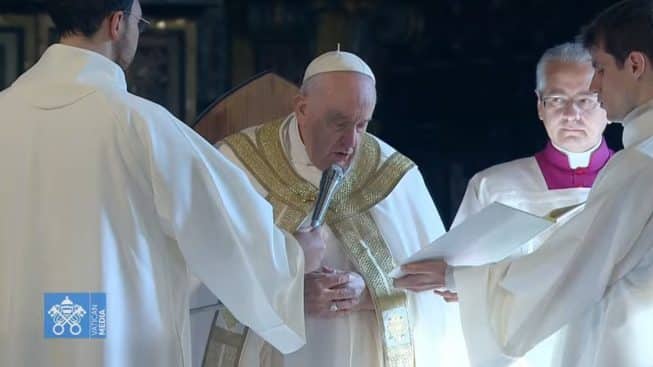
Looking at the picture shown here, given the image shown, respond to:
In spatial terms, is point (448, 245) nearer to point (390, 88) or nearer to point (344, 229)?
point (344, 229)

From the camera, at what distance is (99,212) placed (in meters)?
3.42

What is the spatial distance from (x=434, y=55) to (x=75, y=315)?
403cm

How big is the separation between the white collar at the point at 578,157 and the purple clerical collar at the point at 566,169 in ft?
0.03

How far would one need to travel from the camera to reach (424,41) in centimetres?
715

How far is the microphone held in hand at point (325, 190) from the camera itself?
156 inches

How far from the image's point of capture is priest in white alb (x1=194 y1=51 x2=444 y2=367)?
4137mm

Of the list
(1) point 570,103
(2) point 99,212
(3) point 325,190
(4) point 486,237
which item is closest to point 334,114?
(3) point 325,190

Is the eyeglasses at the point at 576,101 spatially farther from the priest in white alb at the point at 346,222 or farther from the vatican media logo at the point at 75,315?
the vatican media logo at the point at 75,315

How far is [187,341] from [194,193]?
42 cm

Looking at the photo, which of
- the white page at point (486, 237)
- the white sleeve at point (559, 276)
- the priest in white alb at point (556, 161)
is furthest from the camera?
the priest in white alb at point (556, 161)

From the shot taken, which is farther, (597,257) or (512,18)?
(512,18)

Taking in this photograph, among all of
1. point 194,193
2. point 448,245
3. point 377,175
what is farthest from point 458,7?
point 194,193

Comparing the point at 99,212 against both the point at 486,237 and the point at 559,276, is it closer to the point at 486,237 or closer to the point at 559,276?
the point at 486,237

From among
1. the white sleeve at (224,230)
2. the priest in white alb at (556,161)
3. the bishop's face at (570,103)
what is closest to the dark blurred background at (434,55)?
the priest in white alb at (556,161)
